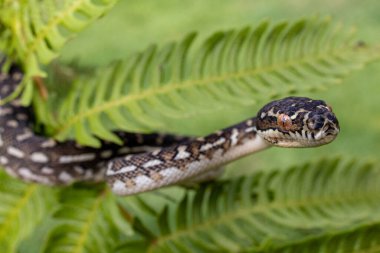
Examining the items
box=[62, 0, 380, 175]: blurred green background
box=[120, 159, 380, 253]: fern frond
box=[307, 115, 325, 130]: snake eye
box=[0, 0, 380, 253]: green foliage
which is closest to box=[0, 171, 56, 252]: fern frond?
box=[0, 0, 380, 253]: green foliage

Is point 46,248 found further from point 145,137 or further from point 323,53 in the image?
point 323,53

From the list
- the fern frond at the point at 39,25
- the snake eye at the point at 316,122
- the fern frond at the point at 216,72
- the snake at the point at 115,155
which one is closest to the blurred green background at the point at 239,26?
the snake at the point at 115,155

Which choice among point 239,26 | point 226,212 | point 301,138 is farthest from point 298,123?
point 239,26

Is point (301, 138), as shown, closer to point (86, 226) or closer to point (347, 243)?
point (347, 243)

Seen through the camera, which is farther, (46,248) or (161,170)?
(161,170)

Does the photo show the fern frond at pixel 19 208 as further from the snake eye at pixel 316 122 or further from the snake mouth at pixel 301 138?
the snake eye at pixel 316 122

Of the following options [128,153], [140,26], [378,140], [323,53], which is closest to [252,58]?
[323,53]

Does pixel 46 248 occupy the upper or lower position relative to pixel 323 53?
lower
